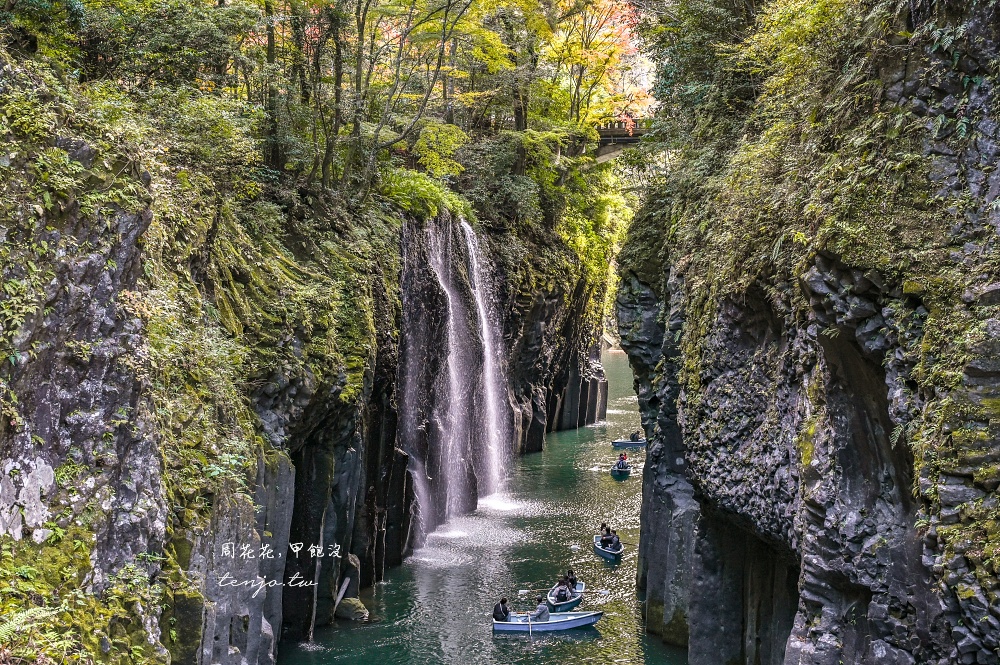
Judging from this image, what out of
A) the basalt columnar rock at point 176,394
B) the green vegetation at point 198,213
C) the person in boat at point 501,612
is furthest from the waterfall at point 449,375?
the person in boat at point 501,612

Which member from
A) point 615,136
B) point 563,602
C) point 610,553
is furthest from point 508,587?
point 615,136

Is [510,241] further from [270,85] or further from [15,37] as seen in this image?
[15,37]

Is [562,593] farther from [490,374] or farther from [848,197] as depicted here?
[490,374]

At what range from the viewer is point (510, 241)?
37969 mm

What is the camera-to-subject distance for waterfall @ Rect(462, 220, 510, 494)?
3403 centimetres

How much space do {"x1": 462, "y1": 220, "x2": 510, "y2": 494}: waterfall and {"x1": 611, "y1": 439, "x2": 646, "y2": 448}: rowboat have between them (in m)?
8.90

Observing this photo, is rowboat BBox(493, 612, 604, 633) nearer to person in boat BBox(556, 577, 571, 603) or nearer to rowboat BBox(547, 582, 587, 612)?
rowboat BBox(547, 582, 587, 612)

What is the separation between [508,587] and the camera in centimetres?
2416

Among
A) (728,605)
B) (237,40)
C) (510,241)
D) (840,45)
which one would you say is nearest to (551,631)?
(728,605)

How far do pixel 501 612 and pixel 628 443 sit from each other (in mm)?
24728

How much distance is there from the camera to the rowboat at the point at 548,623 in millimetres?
20938

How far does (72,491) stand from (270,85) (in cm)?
1524

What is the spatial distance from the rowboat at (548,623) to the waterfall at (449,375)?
272 inches

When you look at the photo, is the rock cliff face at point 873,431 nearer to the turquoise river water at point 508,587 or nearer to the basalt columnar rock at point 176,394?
the turquoise river water at point 508,587
